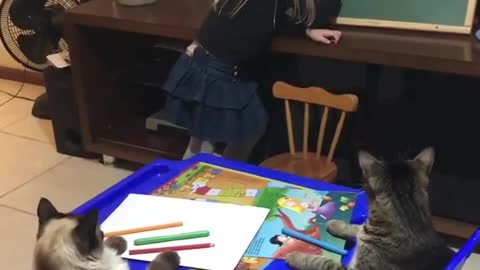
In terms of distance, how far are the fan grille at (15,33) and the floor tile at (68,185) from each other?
0.48m

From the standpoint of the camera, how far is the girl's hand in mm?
2004

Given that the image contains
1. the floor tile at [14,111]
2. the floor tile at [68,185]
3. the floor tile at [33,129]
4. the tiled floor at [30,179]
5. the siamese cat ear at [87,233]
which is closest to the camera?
the siamese cat ear at [87,233]

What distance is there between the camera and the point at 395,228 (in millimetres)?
1164

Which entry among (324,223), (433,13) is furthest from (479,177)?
(324,223)

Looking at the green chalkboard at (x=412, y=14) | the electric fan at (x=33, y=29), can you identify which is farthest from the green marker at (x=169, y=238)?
the electric fan at (x=33, y=29)

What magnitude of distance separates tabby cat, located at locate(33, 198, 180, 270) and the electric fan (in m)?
1.78

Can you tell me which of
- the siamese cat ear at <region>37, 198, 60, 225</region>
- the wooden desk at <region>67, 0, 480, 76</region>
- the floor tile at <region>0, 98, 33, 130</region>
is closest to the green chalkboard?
the wooden desk at <region>67, 0, 480, 76</region>

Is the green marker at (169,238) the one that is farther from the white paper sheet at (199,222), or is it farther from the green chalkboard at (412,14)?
the green chalkboard at (412,14)

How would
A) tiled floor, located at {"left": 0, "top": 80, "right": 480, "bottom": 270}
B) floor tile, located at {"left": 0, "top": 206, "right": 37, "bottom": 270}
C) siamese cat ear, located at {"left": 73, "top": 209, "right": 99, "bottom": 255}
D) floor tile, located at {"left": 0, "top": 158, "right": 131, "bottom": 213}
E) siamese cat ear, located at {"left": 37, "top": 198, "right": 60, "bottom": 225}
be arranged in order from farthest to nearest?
floor tile, located at {"left": 0, "top": 158, "right": 131, "bottom": 213} < tiled floor, located at {"left": 0, "top": 80, "right": 480, "bottom": 270} < floor tile, located at {"left": 0, "top": 206, "right": 37, "bottom": 270} < siamese cat ear, located at {"left": 37, "top": 198, "right": 60, "bottom": 225} < siamese cat ear, located at {"left": 73, "top": 209, "right": 99, "bottom": 255}

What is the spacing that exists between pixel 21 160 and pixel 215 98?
3.72 feet

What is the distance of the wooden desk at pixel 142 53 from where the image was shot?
1.88 m

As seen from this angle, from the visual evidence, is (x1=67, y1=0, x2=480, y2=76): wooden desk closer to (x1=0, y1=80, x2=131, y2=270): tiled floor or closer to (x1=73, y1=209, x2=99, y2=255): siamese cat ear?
(x1=0, y1=80, x2=131, y2=270): tiled floor

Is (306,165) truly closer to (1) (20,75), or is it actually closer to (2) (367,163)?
(2) (367,163)

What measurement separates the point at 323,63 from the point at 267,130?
337mm
